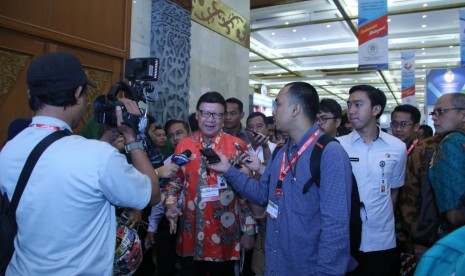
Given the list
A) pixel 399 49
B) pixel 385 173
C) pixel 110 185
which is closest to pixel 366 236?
pixel 385 173

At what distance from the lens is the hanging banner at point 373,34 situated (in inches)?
255

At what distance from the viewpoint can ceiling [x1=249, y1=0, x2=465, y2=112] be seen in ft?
29.3

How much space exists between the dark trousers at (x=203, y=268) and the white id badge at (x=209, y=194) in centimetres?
45

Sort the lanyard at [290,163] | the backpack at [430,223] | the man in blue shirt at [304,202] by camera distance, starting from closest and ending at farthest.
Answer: the man in blue shirt at [304,202] → the lanyard at [290,163] → the backpack at [430,223]

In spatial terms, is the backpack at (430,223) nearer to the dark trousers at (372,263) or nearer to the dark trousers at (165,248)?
the dark trousers at (372,263)

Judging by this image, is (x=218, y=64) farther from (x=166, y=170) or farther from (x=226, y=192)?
(x=166, y=170)

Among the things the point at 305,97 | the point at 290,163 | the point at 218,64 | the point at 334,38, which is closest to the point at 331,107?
the point at 305,97

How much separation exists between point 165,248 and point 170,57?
91.5 inches

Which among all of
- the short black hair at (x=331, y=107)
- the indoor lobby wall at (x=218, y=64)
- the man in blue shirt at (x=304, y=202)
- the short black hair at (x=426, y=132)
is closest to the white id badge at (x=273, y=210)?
the man in blue shirt at (x=304, y=202)

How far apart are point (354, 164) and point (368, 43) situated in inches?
192

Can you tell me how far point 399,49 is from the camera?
41.9 feet

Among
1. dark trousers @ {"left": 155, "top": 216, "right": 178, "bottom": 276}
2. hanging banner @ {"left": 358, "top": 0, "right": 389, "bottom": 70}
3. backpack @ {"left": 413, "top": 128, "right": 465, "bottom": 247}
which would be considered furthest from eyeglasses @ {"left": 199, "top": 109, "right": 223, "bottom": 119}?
hanging banner @ {"left": 358, "top": 0, "right": 389, "bottom": 70}

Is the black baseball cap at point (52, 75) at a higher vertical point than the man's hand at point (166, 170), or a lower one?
higher

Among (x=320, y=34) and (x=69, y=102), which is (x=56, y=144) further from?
(x=320, y=34)
